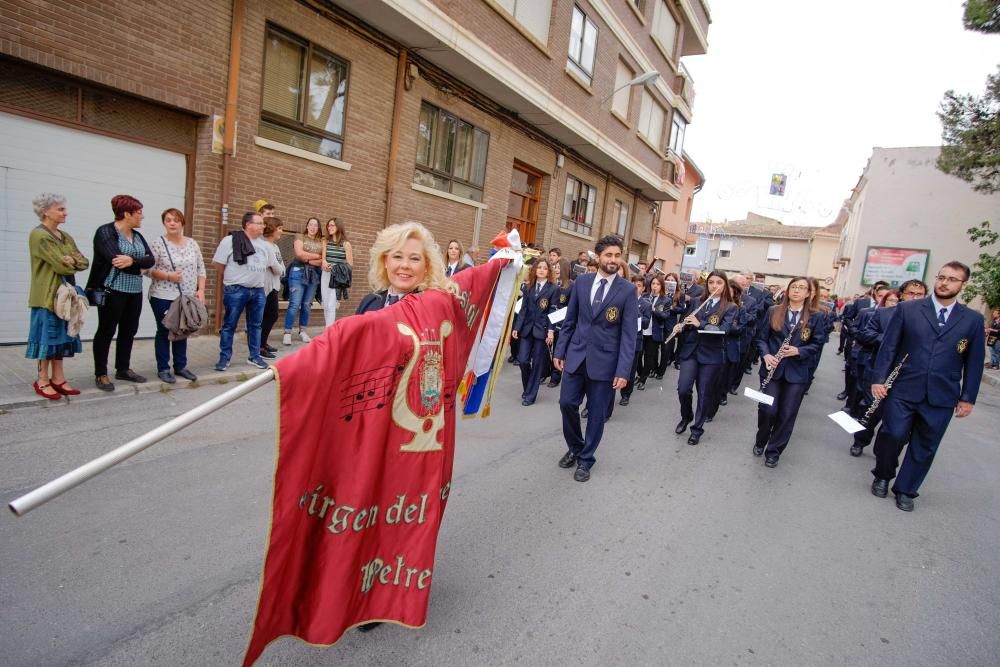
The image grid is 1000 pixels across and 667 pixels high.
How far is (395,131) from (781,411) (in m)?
8.22

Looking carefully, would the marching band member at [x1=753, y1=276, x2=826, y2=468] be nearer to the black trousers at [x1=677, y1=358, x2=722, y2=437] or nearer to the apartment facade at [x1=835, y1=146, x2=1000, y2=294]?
the black trousers at [x1=677, y1=358, x2=722, y2=437]

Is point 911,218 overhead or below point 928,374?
overhead

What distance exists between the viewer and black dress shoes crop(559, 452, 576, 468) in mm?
4812

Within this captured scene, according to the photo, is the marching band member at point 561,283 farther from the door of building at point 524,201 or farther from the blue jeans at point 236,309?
the door of building at point 524,201

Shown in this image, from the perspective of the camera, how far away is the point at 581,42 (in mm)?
14852

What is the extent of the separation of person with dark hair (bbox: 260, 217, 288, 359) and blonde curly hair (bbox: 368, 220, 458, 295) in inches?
190

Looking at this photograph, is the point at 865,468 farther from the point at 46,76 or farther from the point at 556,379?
the point at 46,76

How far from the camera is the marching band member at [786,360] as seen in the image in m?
5.46

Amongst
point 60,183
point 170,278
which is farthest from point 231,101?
point 170,278

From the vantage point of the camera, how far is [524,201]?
15.5 metres

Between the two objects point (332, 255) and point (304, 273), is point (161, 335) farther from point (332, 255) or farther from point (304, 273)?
point (332, 255)

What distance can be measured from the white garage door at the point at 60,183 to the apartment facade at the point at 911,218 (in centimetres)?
3494

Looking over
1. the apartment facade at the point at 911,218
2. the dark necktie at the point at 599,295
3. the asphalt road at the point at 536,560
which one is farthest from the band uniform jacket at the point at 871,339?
the apartment facade at the point at 911,218

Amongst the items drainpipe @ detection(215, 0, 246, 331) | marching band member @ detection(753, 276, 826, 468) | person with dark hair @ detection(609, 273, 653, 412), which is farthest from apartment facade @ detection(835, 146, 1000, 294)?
drainpipe @ detection(215, 0, 246, 331)
